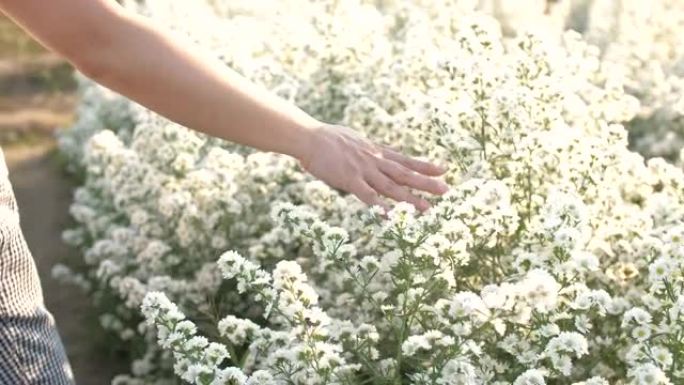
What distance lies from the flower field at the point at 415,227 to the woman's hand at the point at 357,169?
6cm

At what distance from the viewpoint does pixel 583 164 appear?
3.01 metres

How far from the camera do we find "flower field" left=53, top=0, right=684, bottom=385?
94.5 inches

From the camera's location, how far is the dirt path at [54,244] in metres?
4.32

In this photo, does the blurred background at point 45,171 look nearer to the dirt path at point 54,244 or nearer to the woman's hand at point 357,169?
the dirt path at point 54,244

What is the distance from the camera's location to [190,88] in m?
2.23

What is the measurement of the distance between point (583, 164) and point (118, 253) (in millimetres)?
1616

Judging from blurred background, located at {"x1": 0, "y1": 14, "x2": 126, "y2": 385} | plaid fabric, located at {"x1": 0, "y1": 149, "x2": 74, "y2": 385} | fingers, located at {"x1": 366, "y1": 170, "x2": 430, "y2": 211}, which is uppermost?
fingers, located at {"x1": 366, "y1": 170, "x2": 430, "y2": 211}

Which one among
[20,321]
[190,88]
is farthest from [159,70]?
[20,321]

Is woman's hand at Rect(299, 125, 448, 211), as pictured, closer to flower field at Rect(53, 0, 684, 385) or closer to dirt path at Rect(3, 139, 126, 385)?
flower field at Rect(53, 0, 684, 385)

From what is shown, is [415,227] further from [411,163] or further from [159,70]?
[159,70]

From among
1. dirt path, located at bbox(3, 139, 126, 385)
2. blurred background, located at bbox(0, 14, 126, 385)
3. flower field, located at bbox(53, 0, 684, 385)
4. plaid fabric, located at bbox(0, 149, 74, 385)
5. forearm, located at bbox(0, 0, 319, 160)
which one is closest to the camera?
plaid fabric, located at bbox(0, 149, 74, 385)

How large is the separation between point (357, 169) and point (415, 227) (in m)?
0.15

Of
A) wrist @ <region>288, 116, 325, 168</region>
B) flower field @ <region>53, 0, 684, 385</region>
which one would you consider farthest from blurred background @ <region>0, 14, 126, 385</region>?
wrist @ <region>288, 116, 325, 168</region>

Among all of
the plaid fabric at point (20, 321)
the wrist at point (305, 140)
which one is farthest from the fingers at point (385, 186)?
the plaid fabric at point (20, 321)
